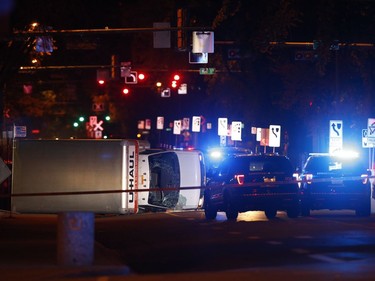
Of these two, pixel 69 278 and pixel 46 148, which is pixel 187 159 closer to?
pixel 46 148

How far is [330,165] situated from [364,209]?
5.27 feet

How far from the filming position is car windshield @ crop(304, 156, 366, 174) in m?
25.1

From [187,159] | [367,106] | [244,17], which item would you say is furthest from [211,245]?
[367,106]

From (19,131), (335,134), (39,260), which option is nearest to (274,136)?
(335,134)

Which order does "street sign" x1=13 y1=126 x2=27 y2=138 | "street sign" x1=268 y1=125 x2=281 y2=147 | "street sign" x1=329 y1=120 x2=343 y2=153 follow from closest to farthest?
1. "street sign" x1=329 y1=120 x2=343 y2=153
2. "street sign" x1=13 y1=126 x2=27 y2=138
3. "street sign" x1=268 y1=125 x2=281 y2=147

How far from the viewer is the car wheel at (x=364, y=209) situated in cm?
2495

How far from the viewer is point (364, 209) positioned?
82.2 ft

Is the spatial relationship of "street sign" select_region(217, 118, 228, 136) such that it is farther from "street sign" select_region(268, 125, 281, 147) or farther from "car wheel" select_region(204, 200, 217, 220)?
"car wheel" select_region(204, 200, 217, 220)

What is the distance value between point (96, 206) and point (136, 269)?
1272 cm

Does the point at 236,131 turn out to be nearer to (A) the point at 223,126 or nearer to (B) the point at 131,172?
(A) the point at 223,126

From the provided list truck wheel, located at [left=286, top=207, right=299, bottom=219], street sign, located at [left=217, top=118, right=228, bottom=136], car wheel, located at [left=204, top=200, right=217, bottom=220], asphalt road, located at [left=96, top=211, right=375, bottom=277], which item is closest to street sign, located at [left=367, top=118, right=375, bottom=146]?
asphalt road, located at [left=96, top=211, right=375, bottom=277]

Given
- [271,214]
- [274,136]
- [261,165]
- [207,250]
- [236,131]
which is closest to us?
[207,250]

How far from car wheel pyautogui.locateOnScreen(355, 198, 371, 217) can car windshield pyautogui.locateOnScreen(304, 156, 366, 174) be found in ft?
3.08

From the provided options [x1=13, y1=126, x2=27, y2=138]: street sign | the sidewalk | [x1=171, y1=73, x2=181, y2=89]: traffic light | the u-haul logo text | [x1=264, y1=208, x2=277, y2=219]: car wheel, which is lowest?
the sidewalk
